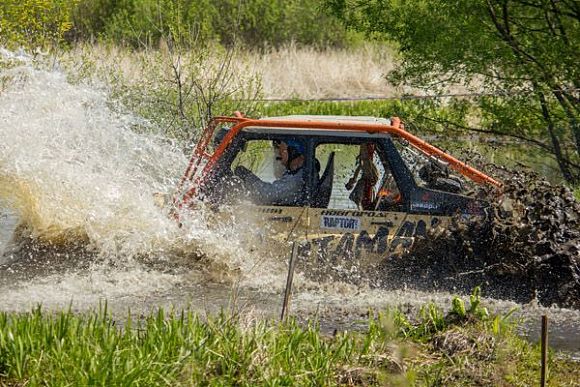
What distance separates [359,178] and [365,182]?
0.22ft

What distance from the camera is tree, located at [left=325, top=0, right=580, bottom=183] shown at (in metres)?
15.7

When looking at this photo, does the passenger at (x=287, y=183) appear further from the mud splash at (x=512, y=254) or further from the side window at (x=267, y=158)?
the mud splash at (x=512, y=254)

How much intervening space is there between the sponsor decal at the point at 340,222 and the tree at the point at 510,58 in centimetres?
657

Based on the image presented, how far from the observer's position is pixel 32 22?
18562 mm

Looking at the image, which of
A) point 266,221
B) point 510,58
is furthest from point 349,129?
point 510,58

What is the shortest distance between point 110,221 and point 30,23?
9.25 m

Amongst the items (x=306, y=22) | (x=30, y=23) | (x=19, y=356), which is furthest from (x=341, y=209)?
(x=306, y=22)

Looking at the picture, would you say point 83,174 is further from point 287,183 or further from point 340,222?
point 340,222

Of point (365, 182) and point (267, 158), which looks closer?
point (365, 182)

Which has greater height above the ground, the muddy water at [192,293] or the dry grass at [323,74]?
the muddy water at [192,293]

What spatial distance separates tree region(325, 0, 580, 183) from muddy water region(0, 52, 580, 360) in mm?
5860

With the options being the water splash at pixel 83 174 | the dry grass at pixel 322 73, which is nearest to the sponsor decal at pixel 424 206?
the water splash at pixel 83 174

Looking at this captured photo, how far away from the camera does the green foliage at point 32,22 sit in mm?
18188

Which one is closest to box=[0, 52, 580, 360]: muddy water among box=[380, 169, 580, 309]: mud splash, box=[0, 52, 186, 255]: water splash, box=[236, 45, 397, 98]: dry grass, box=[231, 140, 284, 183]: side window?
box=[0, 52, 186, 255]: water splash
